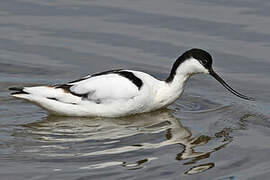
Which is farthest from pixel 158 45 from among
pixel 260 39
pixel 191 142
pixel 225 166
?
pixel 225 166

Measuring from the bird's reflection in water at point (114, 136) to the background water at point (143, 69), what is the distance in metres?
0.01

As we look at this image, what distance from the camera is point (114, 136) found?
34.6ft

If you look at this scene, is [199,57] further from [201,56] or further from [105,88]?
[105,88]

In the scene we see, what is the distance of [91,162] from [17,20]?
613 centimetres

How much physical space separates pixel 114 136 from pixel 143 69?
114 inches

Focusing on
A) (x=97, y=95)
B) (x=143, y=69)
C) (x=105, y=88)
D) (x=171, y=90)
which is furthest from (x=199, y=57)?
(x=143, y=69)

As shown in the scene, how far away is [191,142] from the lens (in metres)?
10.5

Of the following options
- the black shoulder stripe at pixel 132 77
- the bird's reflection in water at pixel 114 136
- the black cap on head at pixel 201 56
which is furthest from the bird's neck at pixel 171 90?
the black shoulder stripe at pixel 132 77

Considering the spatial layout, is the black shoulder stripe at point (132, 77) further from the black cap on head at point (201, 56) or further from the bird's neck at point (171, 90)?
the black cap on head at point (201, 56)

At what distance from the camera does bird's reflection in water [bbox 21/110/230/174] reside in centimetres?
983

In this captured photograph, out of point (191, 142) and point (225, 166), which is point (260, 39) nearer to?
point (191, 142)

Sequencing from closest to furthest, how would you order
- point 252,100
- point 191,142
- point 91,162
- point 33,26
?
point 91,162, point 191,142, point 252,100, point 33,26

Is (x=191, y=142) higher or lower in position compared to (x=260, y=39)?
lower

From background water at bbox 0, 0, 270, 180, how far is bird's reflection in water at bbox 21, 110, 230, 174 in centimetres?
1
